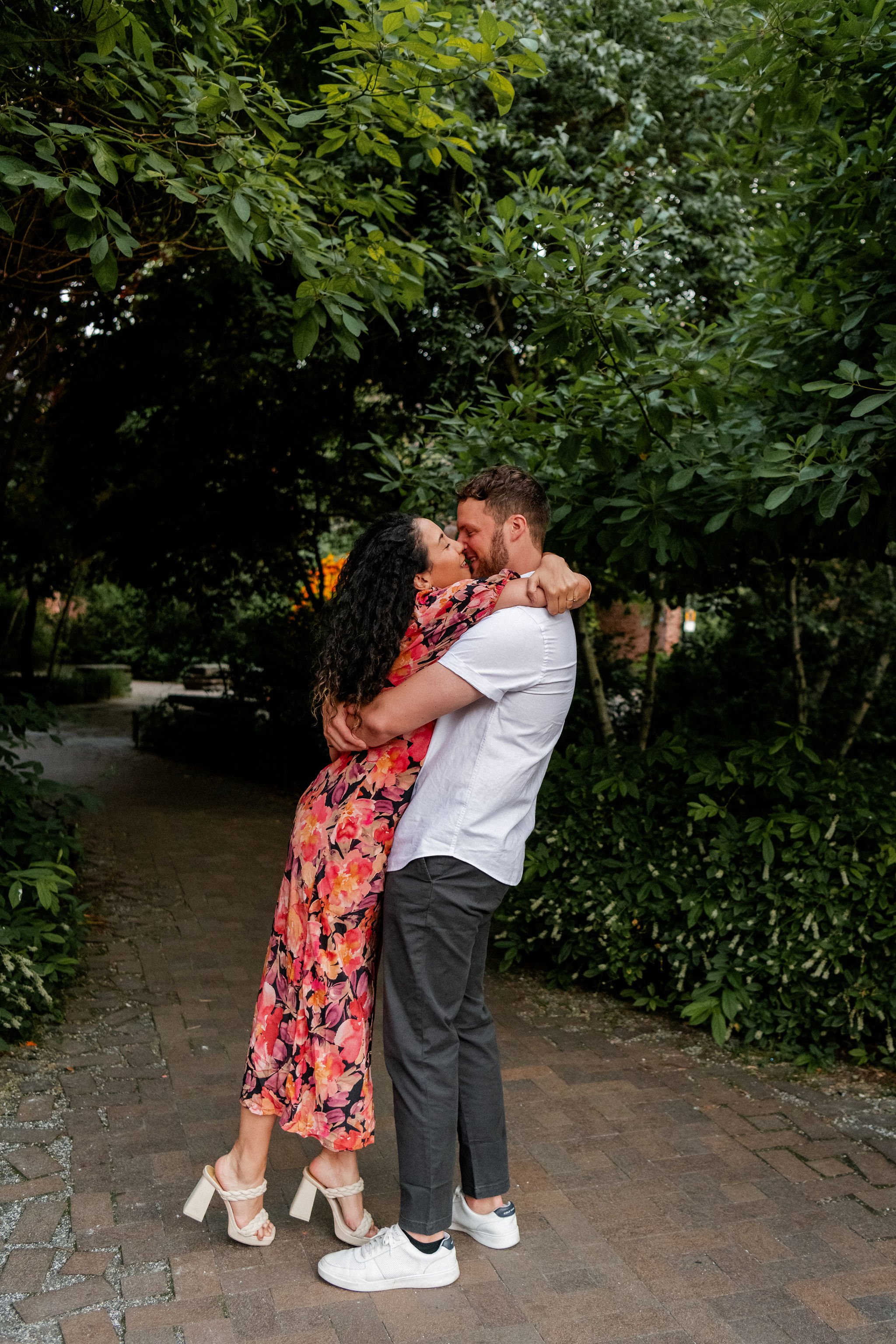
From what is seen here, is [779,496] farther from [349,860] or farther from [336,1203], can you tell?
[336,1203]

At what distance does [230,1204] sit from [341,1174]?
275 millimetres

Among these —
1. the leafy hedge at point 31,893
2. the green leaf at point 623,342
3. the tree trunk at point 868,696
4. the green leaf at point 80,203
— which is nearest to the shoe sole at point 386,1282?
A: the leafy hedge at point 31,893

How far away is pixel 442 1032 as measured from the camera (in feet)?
8.15

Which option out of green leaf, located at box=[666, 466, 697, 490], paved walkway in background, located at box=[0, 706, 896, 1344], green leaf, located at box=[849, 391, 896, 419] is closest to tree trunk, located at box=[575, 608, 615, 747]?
paved walkway in background, located at box=[0, 706, 896, 1344]

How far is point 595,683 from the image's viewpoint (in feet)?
19.3

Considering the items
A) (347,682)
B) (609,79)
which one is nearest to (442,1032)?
(347,682)

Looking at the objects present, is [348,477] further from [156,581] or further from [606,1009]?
[606,1009]

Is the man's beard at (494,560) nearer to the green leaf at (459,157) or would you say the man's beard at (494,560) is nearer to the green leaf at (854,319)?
the green leaf at (854,319)

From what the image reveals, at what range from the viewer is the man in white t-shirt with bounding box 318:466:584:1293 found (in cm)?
244

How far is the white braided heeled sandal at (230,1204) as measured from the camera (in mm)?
2604

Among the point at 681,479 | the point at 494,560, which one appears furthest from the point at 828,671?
the point at 494,560

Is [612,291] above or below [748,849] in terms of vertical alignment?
above

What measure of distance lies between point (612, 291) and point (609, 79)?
4143mm

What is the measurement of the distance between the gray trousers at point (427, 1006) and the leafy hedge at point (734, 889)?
5.93 feet
